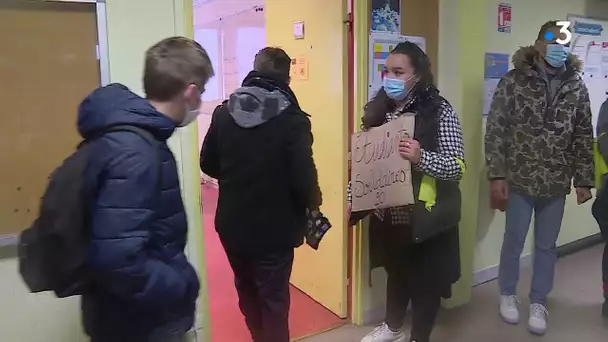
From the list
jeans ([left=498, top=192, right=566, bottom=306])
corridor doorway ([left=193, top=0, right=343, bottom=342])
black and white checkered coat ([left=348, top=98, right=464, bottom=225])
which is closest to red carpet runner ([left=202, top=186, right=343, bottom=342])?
corridor doorway ([left=193, top=0, right=343, bottom=342])

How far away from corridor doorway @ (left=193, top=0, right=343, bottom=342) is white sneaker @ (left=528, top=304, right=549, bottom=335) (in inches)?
38.6

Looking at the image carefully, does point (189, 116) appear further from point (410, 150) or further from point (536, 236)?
point (536, 236)

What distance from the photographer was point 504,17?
10.3ft

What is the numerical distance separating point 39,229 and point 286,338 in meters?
1.18

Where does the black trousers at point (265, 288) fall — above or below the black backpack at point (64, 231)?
below

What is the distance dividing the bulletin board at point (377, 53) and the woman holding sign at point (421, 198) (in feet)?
1.29

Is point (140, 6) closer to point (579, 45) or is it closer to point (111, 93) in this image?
point (111, 93)

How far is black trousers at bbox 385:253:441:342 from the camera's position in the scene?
217 centimetres

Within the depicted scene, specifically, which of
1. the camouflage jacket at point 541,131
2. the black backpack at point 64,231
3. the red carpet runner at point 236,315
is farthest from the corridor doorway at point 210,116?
the black backpack at point 64,231

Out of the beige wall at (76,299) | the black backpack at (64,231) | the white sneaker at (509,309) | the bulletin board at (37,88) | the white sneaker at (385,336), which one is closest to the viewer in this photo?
the black backpack at (64,231)

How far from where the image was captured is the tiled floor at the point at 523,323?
2584mm

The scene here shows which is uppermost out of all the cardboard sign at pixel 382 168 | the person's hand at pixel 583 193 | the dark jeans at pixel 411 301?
the cardboard sign at pixel 382 168

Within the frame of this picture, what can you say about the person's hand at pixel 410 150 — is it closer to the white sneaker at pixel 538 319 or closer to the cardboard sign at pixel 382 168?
the cardboard sign at pixel 382 168

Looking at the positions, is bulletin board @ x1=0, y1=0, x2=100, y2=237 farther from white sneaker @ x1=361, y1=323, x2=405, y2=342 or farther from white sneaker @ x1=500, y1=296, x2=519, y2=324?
white sneaker @ x1=500, y1=296, x2=519, y2=324
